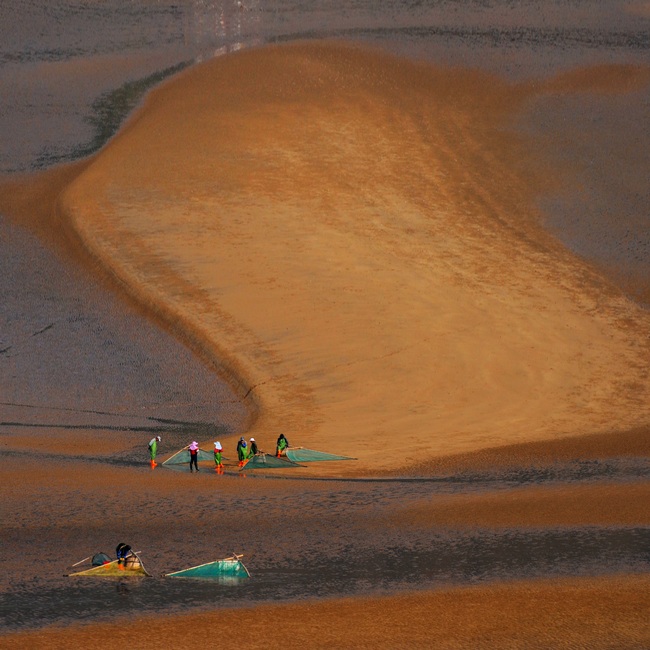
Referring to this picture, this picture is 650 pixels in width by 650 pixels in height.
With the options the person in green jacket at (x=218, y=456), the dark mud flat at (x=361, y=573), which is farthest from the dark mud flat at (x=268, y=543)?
the person in green jacket at (x=218, y=456)

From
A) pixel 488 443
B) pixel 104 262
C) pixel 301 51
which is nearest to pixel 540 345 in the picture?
pixel 488 443

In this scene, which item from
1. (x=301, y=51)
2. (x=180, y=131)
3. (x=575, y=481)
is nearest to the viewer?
(x=575, y=481)

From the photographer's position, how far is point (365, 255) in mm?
29734

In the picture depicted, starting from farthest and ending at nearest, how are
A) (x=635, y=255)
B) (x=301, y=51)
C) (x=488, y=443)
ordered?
1. (x=301, y=51)
2. (x=635, y=255)
3. (x=488, y=443)

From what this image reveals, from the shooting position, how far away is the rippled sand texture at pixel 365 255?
22156 mm

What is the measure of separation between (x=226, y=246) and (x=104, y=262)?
9.71 feet

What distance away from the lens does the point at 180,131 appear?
3734 centimetres

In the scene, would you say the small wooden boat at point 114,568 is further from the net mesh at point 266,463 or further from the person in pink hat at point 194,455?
the net mesh at point 266,463

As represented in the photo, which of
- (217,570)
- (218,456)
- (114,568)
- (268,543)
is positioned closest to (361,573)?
(268,543)

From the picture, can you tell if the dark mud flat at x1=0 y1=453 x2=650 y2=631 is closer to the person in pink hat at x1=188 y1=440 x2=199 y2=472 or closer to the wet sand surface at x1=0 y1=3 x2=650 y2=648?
the wet sand surface at x1=0 y1=3 x2=650 y2=648

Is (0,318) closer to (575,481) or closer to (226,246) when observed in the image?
(226,246)

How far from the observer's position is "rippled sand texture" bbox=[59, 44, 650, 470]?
22.2 metres

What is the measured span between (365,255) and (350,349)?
5.65 metres

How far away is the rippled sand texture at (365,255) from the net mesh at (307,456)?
605 millimetres
